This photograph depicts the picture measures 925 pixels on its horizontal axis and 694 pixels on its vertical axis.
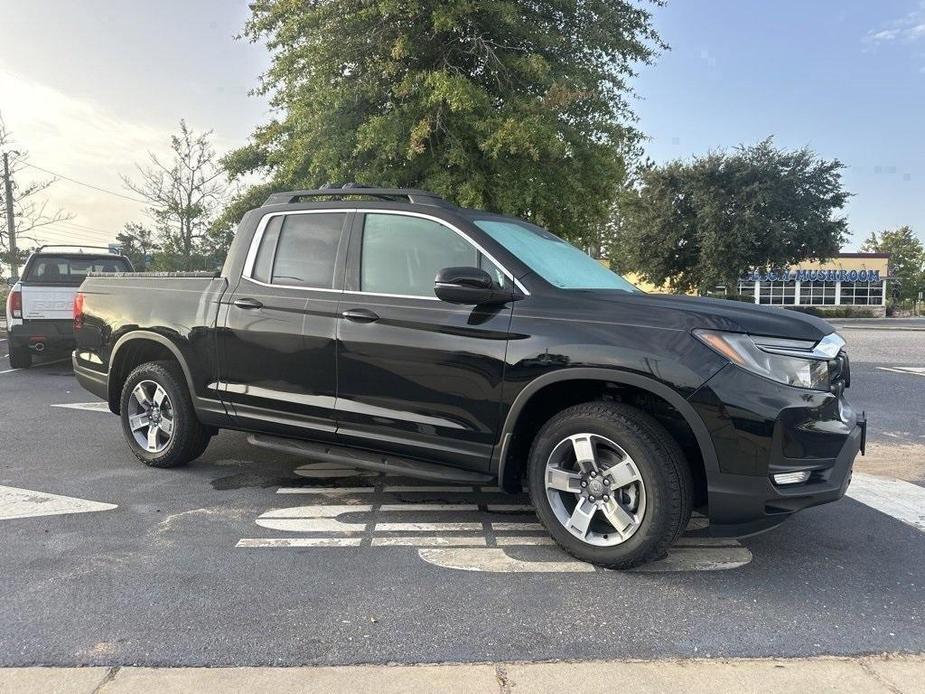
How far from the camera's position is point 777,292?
4991 cm

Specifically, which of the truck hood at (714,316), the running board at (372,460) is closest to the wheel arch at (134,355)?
the running board at (372,460)

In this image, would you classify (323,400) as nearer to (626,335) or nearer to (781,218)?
(626,335)

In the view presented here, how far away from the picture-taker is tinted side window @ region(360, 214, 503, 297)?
12.5 feet

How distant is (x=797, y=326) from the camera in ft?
10.5

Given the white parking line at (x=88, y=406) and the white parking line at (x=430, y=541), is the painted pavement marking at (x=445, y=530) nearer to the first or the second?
the white parking line at (x=430, y=541)

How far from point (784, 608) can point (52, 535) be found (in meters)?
3.79

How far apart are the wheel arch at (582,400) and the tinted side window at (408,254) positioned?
73cm

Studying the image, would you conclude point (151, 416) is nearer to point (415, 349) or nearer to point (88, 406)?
point (415, 349)

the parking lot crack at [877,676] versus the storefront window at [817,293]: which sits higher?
the storefront window at [817,293]

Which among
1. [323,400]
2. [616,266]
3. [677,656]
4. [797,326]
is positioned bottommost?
[677,656]

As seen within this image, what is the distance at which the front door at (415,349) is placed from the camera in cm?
354

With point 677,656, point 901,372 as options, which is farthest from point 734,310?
point 901,372

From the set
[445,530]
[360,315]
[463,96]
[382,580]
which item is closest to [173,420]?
[360,315]

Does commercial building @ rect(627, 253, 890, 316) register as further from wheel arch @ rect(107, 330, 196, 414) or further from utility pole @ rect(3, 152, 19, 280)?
wheel arch @ rect(107, 330, 196, 414)
